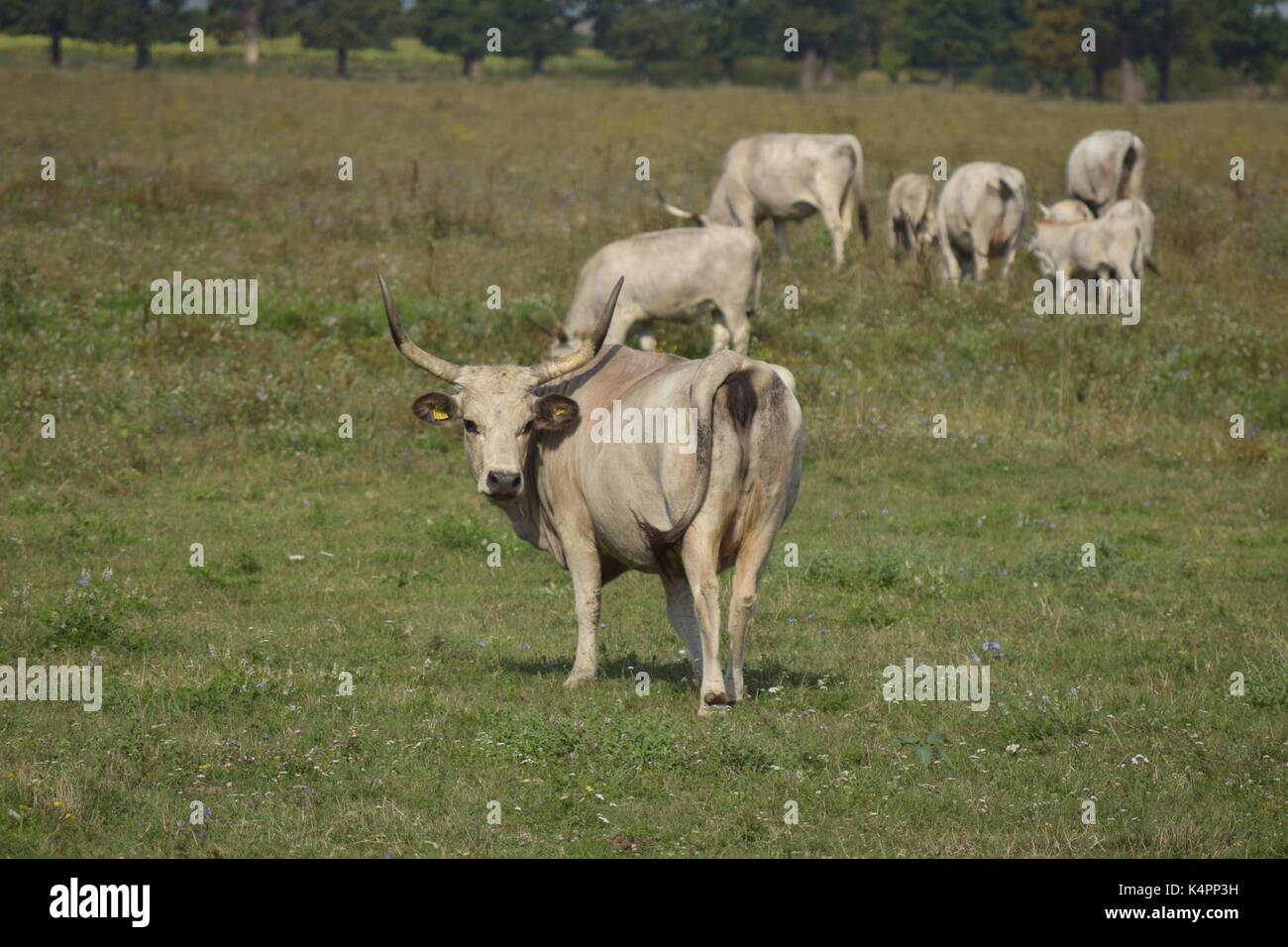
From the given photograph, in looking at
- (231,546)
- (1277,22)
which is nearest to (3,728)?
(231,546)

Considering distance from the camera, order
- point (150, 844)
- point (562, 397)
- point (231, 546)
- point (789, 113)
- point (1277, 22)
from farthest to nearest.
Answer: point (1277, 22), point (789, 113), point (231, 546), point (562, 397), point (150, 844)

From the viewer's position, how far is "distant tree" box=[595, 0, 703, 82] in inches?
2936

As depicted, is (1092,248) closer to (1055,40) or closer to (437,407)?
(437,407)

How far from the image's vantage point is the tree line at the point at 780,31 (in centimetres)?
6544

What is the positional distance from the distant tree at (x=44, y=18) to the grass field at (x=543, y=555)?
33.1m

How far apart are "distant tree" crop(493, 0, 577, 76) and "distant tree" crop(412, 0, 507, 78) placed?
17cm

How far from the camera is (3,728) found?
817 centimetres

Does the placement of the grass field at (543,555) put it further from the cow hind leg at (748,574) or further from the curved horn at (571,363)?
the curved horn at (571,363)

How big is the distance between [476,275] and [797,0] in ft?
185

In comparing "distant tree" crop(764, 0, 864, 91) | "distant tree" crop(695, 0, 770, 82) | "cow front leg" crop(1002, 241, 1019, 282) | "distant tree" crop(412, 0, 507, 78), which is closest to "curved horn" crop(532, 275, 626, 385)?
"cow front leg" crop(1002, 241, 1019, 282)

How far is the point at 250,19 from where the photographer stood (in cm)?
6856

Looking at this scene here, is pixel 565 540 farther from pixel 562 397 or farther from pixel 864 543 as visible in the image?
pixel 864 543

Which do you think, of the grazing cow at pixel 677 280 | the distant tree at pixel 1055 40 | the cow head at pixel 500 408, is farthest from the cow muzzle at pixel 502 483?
the distant tree at pixel 1055 40

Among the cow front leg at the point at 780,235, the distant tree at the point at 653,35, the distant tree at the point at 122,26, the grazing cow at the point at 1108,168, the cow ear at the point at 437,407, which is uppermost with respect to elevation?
the distant tree at the point at 653,35
